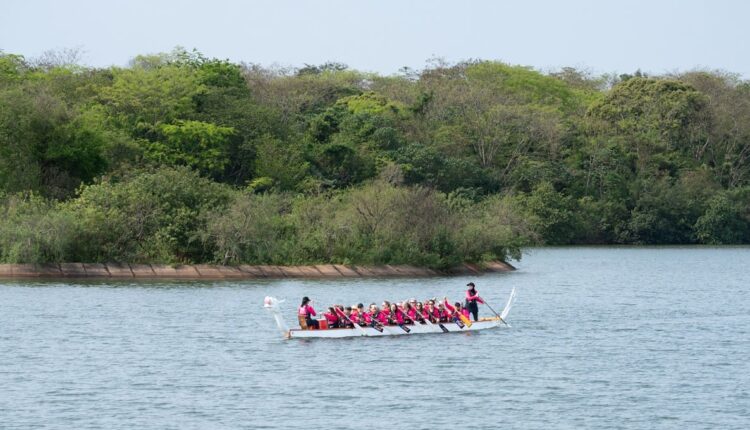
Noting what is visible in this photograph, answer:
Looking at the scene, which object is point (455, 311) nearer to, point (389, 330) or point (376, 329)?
point (389, 330)

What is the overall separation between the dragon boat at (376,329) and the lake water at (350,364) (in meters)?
0.36

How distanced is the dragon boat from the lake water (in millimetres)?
360

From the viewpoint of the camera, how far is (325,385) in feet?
128

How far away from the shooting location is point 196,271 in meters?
73.9

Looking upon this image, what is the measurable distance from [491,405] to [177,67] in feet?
258

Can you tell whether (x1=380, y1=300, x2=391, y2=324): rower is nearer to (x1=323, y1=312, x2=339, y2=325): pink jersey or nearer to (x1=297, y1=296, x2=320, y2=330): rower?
(x1=323, y1=312, x2=339, y2=325): pink jersey

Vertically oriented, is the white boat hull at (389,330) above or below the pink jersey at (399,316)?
below

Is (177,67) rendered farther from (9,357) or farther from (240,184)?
(9,357)

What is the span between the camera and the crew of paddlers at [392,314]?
1887 inches

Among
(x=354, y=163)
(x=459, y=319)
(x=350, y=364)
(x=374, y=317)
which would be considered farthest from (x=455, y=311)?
(x=354, y=163)

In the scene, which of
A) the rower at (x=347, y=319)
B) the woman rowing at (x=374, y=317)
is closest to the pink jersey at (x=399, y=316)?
the woman rowing at (x=374, y=317)

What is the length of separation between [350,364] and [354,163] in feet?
218

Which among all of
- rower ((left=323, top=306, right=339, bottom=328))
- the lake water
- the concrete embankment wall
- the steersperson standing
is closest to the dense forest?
the concrete embankment wall

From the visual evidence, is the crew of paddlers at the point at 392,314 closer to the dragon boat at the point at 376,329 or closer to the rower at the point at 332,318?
the rower at the point at 332,318
